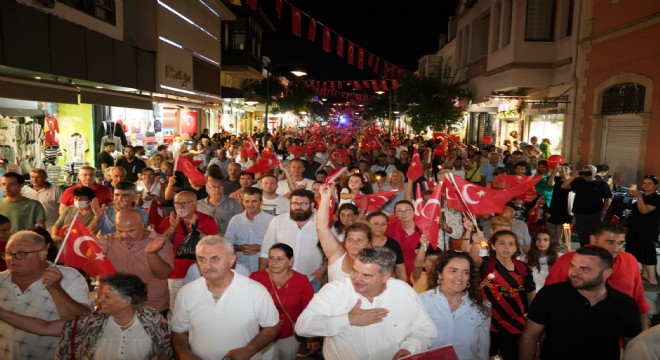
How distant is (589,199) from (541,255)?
146 inches

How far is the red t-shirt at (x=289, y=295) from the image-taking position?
170 inches

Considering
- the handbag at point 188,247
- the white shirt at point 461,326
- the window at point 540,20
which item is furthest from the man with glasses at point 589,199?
the window at point 540,20

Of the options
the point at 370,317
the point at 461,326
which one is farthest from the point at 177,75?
the point at 370,317

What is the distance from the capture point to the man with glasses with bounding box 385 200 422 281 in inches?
232

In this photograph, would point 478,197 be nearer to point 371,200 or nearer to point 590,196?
point 371,200

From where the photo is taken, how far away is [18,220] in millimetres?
6023

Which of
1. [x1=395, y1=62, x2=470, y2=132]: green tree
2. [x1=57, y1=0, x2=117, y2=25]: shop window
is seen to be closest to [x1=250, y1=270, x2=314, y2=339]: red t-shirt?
[x1=57, y1=0, x2=117, y2=25]: shop window

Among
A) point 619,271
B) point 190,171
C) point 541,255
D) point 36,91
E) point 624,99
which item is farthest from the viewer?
point 624,99

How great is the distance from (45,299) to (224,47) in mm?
30101

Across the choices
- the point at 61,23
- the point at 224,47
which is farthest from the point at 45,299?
the point at 224,47

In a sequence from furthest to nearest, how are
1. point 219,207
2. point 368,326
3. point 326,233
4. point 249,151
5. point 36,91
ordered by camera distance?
point 249,151, point 36,91, point 219,207, point 326,233, point 368,326

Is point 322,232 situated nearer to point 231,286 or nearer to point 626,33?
point 231,286

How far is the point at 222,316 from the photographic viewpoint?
3.57 m

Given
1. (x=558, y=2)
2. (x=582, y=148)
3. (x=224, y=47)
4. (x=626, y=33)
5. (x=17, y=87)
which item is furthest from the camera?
(x=224, y=47)
